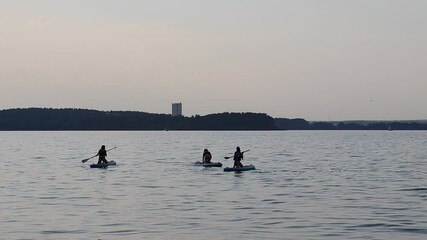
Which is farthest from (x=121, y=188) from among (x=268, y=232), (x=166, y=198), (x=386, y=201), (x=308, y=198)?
(x=268, y=232)

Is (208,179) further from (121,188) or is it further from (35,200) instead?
(35,200)

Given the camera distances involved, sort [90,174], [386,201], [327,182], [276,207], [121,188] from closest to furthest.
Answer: [276,207] → [386,201] → [121,188] → [327,182] → [90,174]

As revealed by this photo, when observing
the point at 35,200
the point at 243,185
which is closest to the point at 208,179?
the point at 243,185

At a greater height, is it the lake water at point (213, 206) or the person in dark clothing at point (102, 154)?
the person in dark clothing at point (102, 154)

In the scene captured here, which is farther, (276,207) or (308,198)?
(308,198)

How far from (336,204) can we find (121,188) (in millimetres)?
12360

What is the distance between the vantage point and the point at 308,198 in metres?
33.1

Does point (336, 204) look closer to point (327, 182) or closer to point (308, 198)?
point (308, 198)

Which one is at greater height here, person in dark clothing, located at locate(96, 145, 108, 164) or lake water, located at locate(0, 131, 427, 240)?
person in dark clothing, located at locate(96, 145, 108, 164)

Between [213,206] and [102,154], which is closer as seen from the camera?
[213,206]

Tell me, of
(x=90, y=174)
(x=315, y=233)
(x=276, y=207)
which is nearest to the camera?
(x=315, y=233)

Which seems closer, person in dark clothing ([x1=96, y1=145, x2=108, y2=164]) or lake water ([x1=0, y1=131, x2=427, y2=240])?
lake water ([x1=0, y1=131, x2=427, y2=240])

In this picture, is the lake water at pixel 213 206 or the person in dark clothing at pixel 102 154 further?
the person in dark clothing at pixel 102 154

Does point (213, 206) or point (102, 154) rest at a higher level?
point (102, 154)
